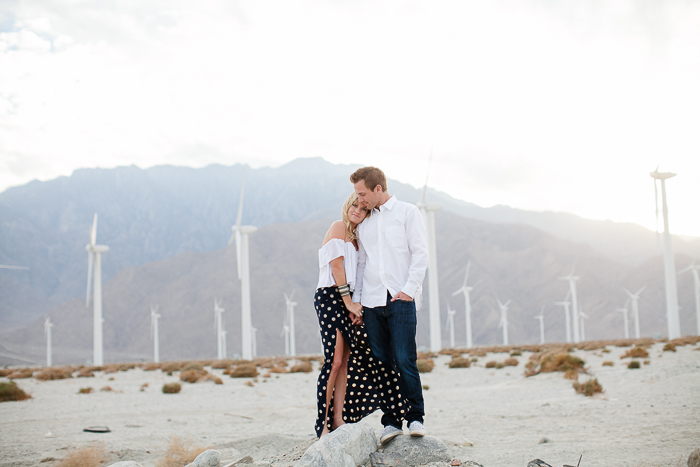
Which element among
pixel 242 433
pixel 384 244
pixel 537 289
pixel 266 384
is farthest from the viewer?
pixel 537 289

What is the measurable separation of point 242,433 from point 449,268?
5473 inches

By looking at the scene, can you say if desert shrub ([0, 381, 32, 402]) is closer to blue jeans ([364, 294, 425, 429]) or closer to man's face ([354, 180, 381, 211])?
blue jeans ([364, 294, 425, 429])

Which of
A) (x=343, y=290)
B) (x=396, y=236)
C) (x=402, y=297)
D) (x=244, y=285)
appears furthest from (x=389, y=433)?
(x=244, y=285)

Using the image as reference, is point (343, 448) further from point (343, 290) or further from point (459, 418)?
point (459, 418)

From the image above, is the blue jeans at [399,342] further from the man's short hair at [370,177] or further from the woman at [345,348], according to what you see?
the man's short hair at [370,177]

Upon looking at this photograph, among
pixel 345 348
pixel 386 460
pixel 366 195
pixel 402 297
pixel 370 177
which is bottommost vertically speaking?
pixel 386 460

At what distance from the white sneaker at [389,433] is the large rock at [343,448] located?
12 cm

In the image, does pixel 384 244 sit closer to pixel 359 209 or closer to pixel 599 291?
pixel 359 209

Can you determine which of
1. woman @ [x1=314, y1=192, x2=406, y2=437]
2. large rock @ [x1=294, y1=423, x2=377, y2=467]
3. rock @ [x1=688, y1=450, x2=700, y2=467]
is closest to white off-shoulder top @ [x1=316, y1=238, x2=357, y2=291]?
woman @ [x1=314, y1=192, x2=406, y2=437]

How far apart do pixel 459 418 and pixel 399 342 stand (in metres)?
6.34

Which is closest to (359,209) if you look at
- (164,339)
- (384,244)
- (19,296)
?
(384,244)

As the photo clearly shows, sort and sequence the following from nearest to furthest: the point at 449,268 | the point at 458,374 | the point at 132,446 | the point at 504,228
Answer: the point at 132,446
the point at 458,374
the point at 449,268
the point at 504,228

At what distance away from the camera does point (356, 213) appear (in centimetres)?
590

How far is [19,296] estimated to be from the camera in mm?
164500
